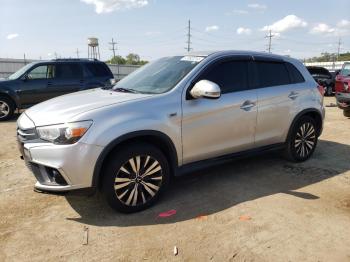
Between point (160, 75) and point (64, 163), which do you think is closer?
point (64, 163)

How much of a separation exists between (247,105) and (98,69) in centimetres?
790

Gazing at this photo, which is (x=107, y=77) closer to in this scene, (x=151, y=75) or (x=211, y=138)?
(x=151, y=75)

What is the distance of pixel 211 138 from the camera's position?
4.33 m

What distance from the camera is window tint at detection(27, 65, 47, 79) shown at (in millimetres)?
10516

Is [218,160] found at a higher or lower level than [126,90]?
lower

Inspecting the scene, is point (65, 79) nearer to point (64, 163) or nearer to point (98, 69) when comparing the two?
point (98, 69)

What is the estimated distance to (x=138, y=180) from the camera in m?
3.85

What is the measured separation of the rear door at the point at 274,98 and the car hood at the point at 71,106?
1.80m

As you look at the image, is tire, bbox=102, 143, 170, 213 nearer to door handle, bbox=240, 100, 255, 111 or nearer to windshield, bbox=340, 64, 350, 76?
door handle, bbox=240, 100, 255, 111

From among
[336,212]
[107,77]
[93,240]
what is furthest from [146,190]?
[107,77]

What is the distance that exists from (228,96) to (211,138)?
0.60 meters

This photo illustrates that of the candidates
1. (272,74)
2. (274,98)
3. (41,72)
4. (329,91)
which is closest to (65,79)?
(41,72)

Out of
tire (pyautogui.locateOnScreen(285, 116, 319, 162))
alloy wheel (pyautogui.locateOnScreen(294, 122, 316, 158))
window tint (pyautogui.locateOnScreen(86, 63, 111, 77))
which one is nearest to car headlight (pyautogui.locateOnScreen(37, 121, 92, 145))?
tire (pyautogui.locateOnScreen(285, 116, 319, 162))

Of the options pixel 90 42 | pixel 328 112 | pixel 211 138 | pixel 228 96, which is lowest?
pixel 328 112
